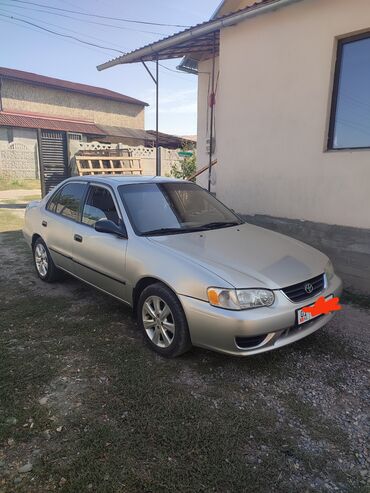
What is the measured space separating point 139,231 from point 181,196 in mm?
869

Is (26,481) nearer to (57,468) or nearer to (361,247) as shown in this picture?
(57,468)

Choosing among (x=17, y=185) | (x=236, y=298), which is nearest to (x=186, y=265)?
(x=236, y=298)

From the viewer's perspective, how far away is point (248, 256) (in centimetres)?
313

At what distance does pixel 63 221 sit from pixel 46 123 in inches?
1040

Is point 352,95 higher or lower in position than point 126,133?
lower

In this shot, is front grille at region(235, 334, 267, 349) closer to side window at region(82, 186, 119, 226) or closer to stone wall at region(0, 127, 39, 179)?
side window at region(82, 186, 119, 226)

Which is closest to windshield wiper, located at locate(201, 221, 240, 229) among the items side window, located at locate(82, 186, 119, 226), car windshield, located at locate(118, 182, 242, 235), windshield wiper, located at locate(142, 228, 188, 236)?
car windshield, located at locate(118, 182, 242, 235)

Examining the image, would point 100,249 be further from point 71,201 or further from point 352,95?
point 352,95

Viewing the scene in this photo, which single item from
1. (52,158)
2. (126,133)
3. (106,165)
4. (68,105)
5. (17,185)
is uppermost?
(68,105)

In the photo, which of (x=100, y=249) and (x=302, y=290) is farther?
(x=100, y=249)

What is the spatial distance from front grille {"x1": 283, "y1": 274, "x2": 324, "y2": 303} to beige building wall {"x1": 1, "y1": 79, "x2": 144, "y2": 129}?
31.1 meters

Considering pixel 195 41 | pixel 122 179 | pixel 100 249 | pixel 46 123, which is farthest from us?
pixel 46 123

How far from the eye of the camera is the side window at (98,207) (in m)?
3.76

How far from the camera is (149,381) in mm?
2768
